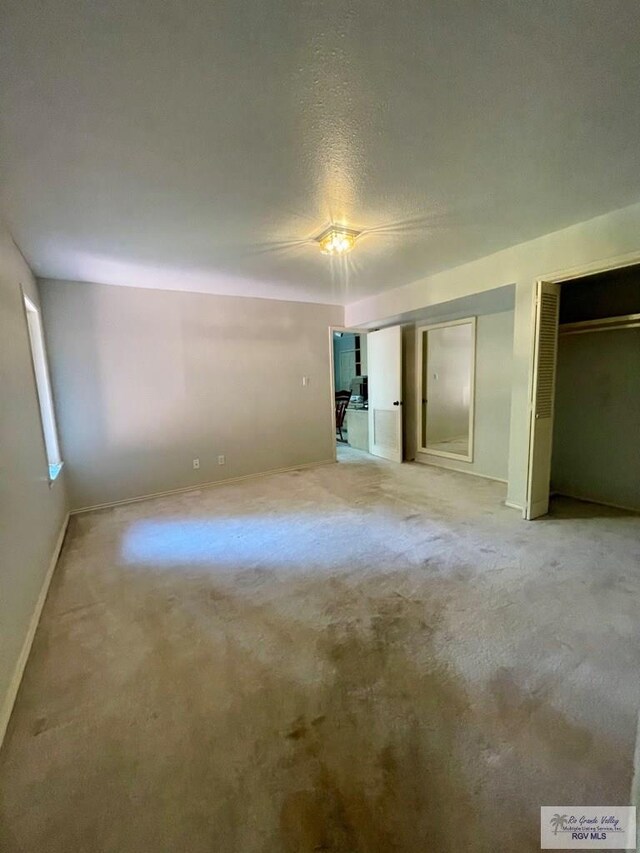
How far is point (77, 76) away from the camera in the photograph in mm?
1222

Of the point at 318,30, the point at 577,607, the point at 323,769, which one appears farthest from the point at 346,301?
the point at 323,769

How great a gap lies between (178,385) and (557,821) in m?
4.27

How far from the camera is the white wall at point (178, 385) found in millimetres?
3564

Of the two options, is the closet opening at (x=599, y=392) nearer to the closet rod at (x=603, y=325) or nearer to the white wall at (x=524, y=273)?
the closet rod at (x=603, y=325)

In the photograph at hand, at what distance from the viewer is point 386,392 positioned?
532 cm

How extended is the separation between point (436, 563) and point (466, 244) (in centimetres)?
262

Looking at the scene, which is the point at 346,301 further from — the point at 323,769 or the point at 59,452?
the point at 323,769

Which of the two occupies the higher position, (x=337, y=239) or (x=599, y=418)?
(x=337, y=239)

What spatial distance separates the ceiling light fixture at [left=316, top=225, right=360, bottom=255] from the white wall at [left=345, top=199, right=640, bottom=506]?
117cm

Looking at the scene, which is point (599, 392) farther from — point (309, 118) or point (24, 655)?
point (24, 655)

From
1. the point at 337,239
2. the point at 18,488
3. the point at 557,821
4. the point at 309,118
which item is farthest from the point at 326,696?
the point at 337,239

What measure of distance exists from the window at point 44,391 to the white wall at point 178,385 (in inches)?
6.0

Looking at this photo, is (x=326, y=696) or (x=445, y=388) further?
(x=445, y=388)

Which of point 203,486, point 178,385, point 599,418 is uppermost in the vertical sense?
point 178,385
